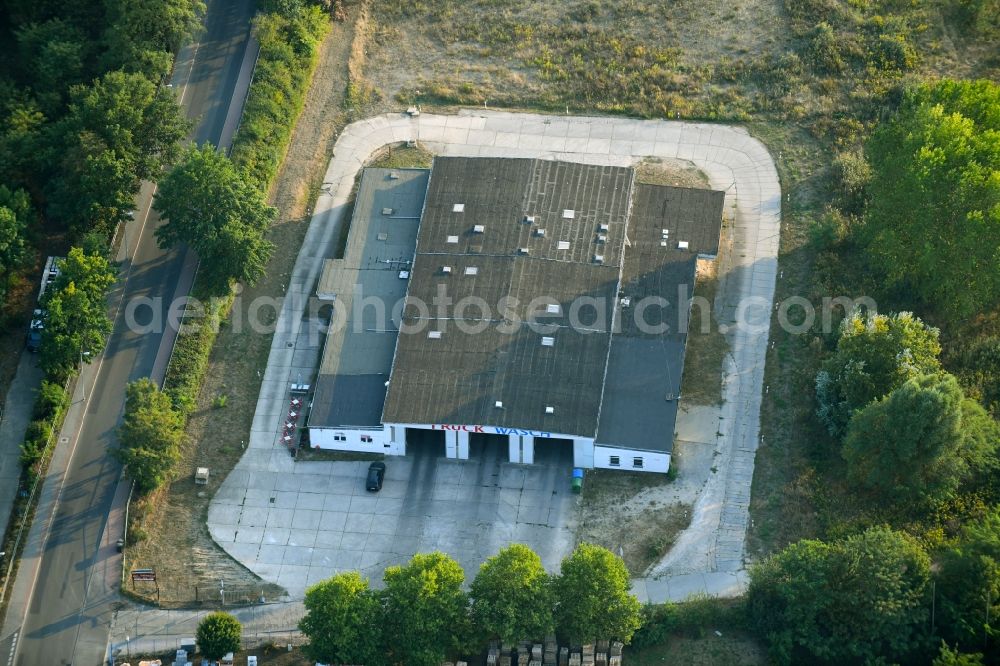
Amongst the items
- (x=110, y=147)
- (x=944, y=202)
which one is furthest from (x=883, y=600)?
(x=110, y=147)

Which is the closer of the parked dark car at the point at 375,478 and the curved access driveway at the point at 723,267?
the curved access driveway at the point at 723,267

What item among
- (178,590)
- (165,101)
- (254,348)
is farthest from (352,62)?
(178,590)

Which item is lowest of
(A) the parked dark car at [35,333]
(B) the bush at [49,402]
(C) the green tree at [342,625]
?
(C) the green tree at [342,625]

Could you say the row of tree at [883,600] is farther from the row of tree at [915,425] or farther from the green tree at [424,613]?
the green tree at [424,613]

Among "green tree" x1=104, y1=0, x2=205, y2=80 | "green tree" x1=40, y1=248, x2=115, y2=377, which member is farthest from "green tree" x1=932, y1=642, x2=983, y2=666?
"green tree" x1=104, y1=0, x2=205, y2=80

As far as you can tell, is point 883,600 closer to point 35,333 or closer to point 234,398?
point 234,398

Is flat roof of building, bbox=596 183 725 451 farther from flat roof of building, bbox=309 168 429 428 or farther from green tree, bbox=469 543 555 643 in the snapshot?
flat roof of building, bbox=309 168 429 428

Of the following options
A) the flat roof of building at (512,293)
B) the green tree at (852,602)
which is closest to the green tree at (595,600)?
the green tree at (852,602)
